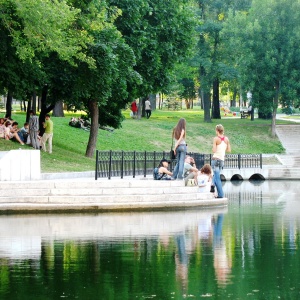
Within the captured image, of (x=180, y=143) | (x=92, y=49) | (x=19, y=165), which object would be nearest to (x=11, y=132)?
(x=92, y=49)

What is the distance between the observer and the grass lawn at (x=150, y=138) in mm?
46156

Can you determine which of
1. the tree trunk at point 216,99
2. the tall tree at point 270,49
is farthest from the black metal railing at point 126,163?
the tree trunk at point 216,99

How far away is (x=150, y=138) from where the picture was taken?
6109 cm

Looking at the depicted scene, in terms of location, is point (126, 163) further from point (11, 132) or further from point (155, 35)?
point (155, 35)

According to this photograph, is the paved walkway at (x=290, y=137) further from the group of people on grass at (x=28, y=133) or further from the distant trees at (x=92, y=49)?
the group of people on grass at (x=28, y=133)

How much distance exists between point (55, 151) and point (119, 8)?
6896 mm

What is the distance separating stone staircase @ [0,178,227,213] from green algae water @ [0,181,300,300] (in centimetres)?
79

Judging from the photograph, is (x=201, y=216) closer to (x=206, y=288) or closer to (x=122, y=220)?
(x=122, y=220)

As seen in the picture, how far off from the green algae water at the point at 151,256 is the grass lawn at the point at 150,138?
19.6m

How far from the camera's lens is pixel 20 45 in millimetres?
34812

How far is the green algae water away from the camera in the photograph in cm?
1192

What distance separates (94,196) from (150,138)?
123 ft

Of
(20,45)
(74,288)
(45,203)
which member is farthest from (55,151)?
(74,288)

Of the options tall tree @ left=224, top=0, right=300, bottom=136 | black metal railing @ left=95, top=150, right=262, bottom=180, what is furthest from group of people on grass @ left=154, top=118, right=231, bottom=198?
tall tree @ left=224, top=0, right=300, bottom=136
